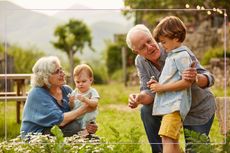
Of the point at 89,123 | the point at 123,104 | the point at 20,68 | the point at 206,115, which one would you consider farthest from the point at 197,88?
the point at 20,68

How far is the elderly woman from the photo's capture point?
14.2 feet

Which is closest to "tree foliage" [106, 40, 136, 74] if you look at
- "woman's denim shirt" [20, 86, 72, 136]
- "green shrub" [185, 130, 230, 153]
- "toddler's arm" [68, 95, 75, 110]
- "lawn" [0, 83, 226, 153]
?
"lawn" [0, 83, 226, 153]

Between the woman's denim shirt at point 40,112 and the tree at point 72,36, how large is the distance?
801cm

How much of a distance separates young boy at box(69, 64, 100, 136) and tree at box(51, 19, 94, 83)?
26.1 feet

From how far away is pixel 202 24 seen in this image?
17.4m

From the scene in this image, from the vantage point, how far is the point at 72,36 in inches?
543

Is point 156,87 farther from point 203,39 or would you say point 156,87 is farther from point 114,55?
point 114,55

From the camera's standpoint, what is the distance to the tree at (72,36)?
42.2 feet

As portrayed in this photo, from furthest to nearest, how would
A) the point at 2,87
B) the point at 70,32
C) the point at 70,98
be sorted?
1. the point at 70,32
2. the point at 2,87
3. the point at 70,98

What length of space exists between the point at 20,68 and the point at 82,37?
8.34 ft

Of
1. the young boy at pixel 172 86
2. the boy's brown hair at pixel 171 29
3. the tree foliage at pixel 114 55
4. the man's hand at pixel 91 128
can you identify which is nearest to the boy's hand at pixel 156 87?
the young boy at pixel 172 86

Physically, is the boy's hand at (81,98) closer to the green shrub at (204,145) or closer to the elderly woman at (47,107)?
the elderly woman at (47,107)

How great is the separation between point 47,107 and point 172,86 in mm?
1049

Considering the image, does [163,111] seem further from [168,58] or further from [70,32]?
[70,32]
